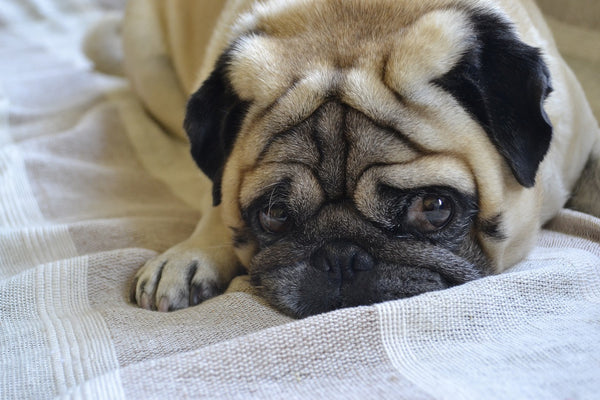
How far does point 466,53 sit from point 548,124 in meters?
0.31

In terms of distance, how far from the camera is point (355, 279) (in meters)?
1.76

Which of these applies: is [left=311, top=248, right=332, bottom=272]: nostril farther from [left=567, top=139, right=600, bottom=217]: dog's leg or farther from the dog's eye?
[left=567, top=139, right=600, bottom=217]: dog's leg

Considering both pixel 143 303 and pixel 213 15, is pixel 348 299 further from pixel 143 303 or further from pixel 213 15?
pixel 213 15

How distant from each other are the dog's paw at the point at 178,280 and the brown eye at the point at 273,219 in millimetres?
332

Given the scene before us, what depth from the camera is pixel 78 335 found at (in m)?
1.73

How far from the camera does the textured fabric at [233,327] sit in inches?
53.7

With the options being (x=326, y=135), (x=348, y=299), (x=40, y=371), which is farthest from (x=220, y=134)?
(x=40, y=371)

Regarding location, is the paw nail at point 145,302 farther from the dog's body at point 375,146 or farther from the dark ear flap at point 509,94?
the dark ear flap at point 509,94

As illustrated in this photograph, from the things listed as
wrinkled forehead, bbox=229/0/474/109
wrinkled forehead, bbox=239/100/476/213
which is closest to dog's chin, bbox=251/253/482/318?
wrinkled forehead, bbox=239/100/476/213

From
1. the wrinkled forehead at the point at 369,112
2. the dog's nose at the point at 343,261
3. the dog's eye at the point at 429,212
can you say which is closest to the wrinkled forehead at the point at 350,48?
the wrinkled forehead at the point at 369,112

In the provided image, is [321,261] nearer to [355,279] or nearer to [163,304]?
[355,279]

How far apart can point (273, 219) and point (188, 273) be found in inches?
16.8

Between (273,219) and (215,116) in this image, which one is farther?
(215,116)

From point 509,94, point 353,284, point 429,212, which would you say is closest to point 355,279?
point 353,284
